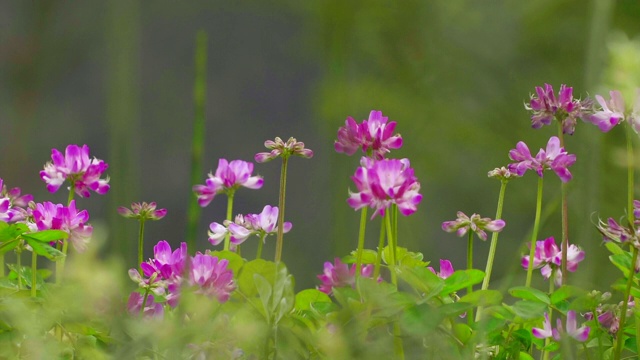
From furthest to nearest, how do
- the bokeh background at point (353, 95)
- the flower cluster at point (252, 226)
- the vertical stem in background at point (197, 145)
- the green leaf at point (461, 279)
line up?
the bokeh background at point (353, 95)
the flower cluster at point (252, 226)
the green leaf at point (461, 279)
the vertical stem in background at point (197, 145)

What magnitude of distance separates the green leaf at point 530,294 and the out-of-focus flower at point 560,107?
15 centimetres

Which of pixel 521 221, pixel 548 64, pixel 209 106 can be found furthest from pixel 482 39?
pixel 209 106

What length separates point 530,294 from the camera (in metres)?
0.64

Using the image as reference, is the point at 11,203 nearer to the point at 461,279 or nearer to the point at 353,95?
the point at 461,279

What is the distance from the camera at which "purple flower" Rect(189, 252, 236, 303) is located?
599mm

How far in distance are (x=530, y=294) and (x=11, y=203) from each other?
523 mm

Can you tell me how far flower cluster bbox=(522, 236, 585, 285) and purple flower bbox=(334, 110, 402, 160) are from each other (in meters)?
0.20

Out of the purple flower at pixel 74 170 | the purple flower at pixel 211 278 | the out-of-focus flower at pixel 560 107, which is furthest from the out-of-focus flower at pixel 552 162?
the purple flower at pixel 74 170

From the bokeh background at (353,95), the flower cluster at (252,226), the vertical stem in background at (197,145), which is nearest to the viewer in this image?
the vertical stem in background at (197,145)

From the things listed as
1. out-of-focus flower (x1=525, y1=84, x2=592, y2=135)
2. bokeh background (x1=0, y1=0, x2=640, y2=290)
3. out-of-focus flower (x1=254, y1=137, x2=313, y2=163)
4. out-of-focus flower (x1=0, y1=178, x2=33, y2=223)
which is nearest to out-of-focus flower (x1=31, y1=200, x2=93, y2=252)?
out-of-focus flower (x1=0, y1=178, x2=33, y2=223)

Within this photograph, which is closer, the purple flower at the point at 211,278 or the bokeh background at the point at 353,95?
the purple flower at the point at 211,278

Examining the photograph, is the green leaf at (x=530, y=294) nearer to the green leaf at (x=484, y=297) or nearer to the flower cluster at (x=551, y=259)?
the green leaf at (x=484, y=297)

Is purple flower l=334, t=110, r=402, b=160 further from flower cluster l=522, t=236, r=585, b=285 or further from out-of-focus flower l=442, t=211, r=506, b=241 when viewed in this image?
flower cluster l=522, t=236, r=585, b=285

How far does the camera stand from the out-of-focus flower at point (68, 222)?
75 cm
